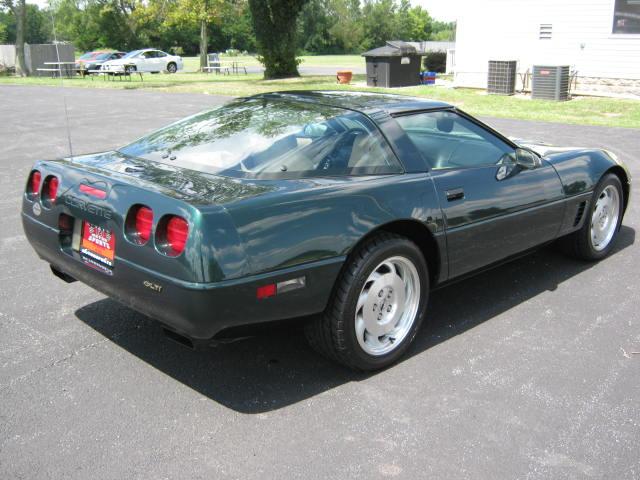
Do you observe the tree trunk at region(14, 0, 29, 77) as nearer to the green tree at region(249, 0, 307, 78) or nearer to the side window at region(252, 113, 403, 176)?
the green tree at region(249, 0, 307, 78)

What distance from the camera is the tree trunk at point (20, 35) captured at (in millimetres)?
35062

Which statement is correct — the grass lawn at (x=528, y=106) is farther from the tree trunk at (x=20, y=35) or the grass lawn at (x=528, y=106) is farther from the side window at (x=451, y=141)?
the tree trunk at (x=20, y=35)

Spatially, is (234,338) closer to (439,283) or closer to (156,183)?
(156,183)

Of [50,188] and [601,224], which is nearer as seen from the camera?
[50,188]

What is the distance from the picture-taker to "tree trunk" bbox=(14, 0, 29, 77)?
35.1 meters

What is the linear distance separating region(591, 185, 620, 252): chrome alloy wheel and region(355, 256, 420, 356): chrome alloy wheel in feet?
7.23

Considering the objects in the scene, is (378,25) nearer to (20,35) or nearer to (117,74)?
(117,74)

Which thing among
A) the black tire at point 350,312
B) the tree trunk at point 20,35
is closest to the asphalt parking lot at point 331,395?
the black tire at point 350,312

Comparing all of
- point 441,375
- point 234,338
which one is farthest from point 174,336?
point 441,375

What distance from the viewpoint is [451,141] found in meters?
4.30

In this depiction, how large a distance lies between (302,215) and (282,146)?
1.99 feet

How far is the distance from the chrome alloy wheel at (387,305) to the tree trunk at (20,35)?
121 feet

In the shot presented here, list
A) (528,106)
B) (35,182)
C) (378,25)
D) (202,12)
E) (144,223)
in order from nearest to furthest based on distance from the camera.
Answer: (144,223) → (35,182) → (528,106) → (202,12) → (378,25)

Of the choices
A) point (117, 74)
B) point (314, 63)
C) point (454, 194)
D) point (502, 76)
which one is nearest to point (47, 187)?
point (454, 194)
